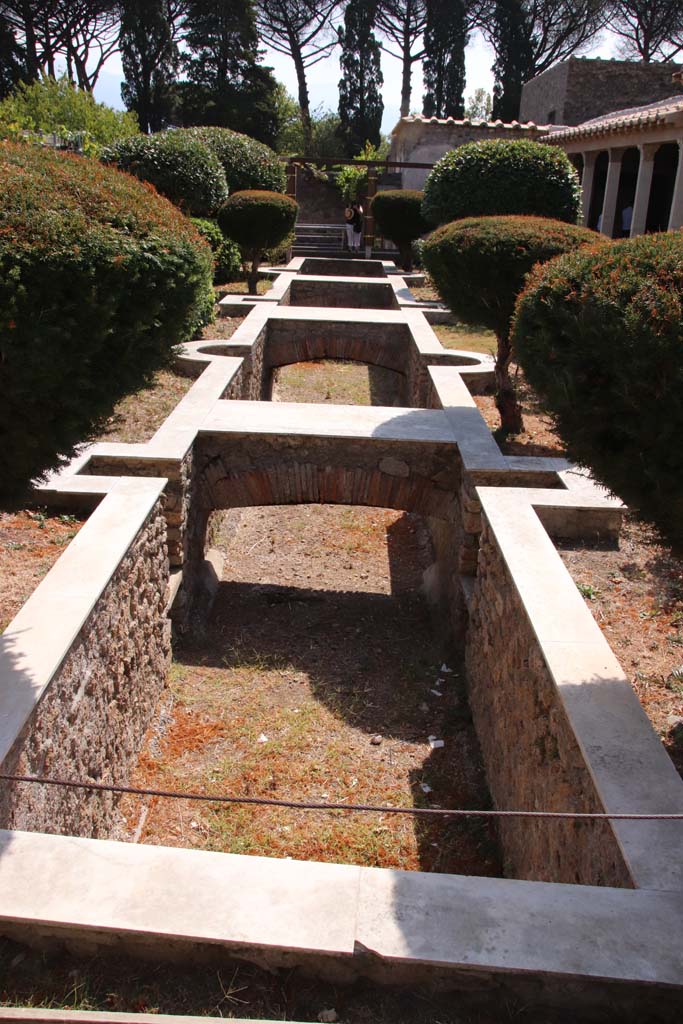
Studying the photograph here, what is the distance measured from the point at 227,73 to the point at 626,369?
118 ft

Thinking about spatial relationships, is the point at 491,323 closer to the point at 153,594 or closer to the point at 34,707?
the point at 153,594

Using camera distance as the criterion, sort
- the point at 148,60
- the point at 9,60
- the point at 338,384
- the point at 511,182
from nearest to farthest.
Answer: the point at 511,182
the point at 338,384
the point at 9,60
the point at 148,60

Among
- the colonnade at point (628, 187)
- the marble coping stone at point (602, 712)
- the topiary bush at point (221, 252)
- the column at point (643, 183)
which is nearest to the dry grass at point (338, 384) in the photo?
the topiary bush at point (221, 252)

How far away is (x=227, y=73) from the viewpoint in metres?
33.8

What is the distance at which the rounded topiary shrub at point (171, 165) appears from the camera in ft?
43.5

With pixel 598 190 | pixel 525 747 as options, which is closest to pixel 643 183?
pixel 598 190

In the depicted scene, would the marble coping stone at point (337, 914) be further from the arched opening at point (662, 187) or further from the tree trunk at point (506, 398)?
the arched opening at point (662, 187)

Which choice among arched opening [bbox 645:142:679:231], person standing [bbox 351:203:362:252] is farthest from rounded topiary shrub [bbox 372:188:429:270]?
arched opening [bbox 645:142:679:231]

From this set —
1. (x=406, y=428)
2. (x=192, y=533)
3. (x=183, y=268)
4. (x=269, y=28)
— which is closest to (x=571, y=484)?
(x=406, y=428)

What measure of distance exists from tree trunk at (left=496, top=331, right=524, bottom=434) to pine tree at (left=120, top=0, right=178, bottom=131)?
3144cm

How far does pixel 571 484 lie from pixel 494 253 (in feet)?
7.67

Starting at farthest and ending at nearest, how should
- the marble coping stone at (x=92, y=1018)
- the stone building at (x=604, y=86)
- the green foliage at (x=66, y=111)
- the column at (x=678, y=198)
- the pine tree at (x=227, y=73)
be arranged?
the pine tree at (x=227, y=73)
the green foliage at (x=66, y=111)
the stone building at (x=604, y=86)
the column at (x=678, y=198)
the marble coping stone at (x=92, y=1018)

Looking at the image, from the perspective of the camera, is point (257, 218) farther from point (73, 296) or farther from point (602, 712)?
point (602, 712)

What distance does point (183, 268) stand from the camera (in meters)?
3.79
